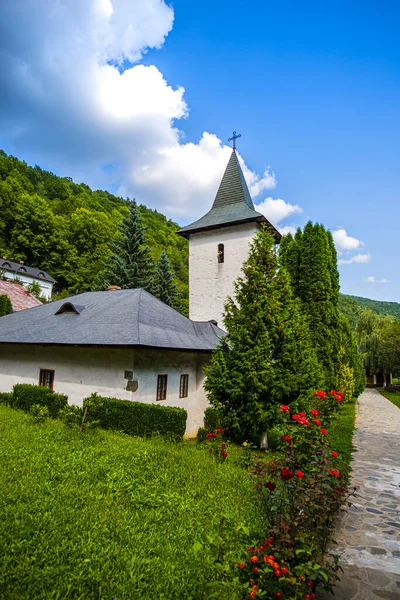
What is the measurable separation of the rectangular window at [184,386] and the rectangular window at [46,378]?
15.9ft

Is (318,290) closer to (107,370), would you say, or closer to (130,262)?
(107,370)

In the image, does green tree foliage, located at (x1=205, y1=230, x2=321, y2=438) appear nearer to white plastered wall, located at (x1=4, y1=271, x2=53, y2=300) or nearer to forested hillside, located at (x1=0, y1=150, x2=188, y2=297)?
forested hillside, located at (x1=0, y1=150, x2=188, y2=297)

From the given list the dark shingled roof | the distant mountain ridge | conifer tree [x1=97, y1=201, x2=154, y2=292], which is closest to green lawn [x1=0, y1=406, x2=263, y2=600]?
the dark shingled roof

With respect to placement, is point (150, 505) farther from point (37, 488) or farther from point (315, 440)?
point (315, 440)

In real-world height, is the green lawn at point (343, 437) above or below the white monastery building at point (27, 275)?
below

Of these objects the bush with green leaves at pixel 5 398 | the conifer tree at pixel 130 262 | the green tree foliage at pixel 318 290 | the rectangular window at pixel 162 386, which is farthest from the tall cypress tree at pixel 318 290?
the conifer tree at pixel 130 262

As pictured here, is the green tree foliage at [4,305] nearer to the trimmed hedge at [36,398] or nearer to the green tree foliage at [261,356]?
the trimmed hedge at [36,398]

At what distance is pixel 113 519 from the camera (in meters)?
4.26

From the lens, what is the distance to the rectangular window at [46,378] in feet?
40.1

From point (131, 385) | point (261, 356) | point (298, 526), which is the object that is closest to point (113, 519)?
point (298, 526)

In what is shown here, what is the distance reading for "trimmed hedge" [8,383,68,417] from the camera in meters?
10.5

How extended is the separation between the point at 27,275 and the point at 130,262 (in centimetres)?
2615

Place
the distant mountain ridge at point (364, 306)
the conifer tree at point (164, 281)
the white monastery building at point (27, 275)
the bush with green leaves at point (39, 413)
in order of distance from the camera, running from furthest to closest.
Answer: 1. the distant mountain ridge at point (364, 306)
2. the white monastery building at point (27, 275)
3. the conifer tree at point (164, 281)
4. the bush with green leaves at point (39, 413)

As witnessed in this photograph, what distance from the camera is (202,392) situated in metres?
13.9
